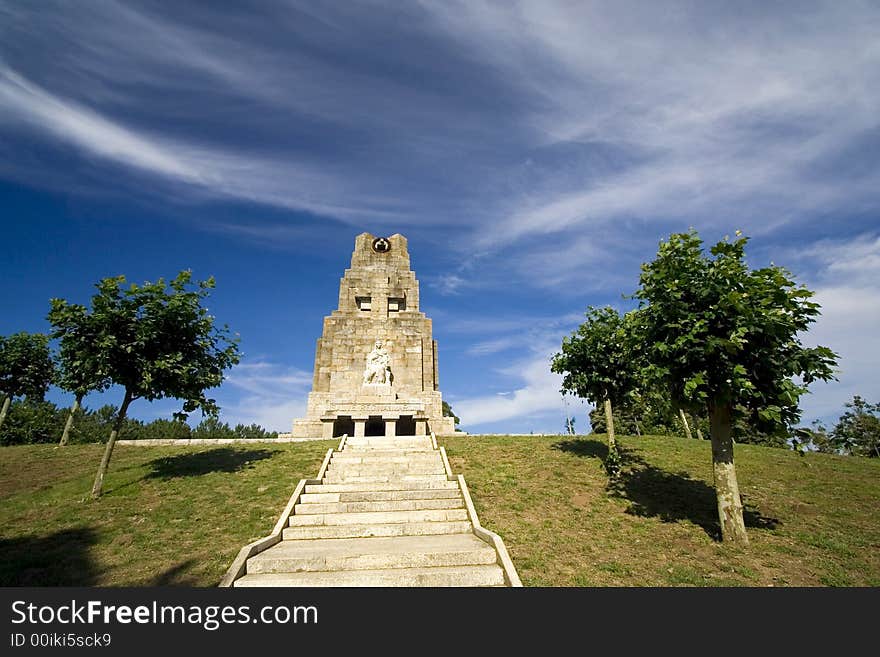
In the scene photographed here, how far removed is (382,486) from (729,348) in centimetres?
994

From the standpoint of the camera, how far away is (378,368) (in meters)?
25.1

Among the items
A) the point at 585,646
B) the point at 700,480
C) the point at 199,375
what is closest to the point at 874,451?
the point at 700,480

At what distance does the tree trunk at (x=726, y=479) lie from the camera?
9.16m

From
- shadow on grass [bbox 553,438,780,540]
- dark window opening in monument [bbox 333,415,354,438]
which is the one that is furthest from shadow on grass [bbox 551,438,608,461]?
dark window opening in monument [bbox 333,415,354,438]

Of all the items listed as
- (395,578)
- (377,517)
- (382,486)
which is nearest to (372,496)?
(382,486)

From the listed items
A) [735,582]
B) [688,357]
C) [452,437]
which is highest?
[688,357]

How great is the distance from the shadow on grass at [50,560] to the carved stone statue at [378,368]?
15.7m

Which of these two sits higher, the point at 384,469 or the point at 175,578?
the point at 384,469

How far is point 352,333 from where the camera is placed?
2786cm

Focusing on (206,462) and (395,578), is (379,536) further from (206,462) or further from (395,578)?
(206,462)

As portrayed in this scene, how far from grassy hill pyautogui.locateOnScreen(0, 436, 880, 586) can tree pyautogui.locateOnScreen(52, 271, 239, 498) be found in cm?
238

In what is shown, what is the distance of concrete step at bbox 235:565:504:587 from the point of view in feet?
23.5

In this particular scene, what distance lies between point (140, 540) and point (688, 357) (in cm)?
1347

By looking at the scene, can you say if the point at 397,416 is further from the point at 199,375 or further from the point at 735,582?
the point at 735,582
